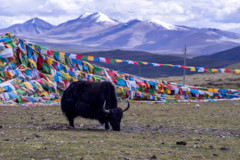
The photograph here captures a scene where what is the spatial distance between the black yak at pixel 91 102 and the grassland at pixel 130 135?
1.10 feet

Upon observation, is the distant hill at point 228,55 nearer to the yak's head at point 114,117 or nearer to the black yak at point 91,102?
the black yak at point 91,102

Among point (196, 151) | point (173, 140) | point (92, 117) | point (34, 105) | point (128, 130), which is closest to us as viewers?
point (196, 151)

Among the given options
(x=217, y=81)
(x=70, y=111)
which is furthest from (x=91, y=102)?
(x=217, y=81)

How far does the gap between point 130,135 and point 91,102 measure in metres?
1.87

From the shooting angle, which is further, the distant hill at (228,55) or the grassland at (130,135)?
the distant hill at (228,55)

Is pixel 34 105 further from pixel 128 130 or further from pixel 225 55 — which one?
pixel 225 55

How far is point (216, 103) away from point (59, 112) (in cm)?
652

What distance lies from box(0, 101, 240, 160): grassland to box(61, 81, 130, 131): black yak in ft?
1.10

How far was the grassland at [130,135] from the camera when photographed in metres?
6.18

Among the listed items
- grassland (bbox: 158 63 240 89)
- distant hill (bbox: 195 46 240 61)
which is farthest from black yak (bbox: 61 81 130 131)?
distant hill (bbox: 195 46 240 61)

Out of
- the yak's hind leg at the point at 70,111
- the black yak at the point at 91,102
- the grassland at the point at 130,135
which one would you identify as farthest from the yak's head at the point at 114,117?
the yak's hind leg at the point at 70,111

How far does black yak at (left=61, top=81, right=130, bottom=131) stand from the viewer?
10023 mm

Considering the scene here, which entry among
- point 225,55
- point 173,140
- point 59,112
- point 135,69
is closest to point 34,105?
point 59,112

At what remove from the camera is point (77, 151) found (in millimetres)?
6207
